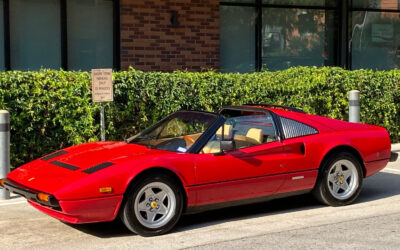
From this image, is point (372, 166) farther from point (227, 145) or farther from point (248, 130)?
point (227, 145)

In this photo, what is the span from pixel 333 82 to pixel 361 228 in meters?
5.81

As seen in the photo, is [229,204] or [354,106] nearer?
[229,204]

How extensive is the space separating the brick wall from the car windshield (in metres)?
5.84

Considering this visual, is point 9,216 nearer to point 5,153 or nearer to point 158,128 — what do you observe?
point 5,153

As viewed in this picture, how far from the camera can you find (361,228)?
20.0 feet

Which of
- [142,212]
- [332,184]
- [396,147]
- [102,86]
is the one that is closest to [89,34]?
[102,86]

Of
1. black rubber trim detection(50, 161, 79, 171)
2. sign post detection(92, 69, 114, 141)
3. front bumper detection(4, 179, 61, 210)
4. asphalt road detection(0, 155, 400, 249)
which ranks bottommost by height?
asphalt road detection(0, 155, 400, 249)

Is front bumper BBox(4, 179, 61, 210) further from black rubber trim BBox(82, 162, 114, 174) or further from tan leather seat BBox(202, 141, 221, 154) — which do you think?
tan leather seat BBox(202, 141, 221, 154)

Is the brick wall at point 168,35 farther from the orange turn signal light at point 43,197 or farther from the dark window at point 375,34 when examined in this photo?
the orange turn signal light at point 43,197

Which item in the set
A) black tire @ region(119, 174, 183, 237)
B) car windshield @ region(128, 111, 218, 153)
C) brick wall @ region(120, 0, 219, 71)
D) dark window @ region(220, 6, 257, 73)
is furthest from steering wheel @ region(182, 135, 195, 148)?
dark window @ region(220, 6, 257, 73)

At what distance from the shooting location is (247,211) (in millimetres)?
6938

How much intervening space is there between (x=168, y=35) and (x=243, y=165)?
7.27 metres

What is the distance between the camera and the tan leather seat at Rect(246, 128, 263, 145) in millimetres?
6598

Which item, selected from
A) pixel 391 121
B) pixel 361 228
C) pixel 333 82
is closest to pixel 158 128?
pixel 361 228
